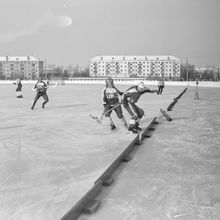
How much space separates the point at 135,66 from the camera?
422 feet

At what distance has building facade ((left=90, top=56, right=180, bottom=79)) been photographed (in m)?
126

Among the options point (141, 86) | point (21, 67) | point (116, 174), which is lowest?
point (116, 174)

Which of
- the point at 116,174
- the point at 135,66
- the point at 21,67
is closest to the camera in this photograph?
the point at 116,174

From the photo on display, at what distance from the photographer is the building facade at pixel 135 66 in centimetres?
12569

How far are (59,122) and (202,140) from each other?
4.39 meters

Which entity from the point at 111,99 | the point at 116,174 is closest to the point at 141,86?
the point at 111,99

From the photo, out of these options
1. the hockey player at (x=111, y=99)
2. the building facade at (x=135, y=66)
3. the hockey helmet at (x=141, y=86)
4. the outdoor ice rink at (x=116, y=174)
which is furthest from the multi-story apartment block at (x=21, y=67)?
the outdoor ice rink at (x=116, y=174)

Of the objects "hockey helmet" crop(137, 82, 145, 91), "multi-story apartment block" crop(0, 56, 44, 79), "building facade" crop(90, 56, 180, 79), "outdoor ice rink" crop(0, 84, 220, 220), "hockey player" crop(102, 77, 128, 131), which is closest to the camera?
"outdoor ice rink" crop(0, 84, 220, 220)

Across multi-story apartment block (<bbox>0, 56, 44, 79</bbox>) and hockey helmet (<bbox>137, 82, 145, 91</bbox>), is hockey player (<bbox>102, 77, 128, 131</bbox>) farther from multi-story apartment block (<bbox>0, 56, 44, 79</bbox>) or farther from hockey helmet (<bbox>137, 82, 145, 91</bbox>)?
multi-story apartment block (<bbox>0, 56, 44, 79</bbox>)

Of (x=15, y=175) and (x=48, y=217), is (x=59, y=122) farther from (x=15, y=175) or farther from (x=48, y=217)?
(x=48, y=217)

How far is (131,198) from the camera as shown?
10.9 feet

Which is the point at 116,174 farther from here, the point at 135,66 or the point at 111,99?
the point at 135,66

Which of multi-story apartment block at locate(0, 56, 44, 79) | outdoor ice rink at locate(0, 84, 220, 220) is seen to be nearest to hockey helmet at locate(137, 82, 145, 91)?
outdoor ice rink at locate(0, 84, 220, 220)

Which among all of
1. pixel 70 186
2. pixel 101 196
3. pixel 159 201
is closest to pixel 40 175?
pixel 70 186
